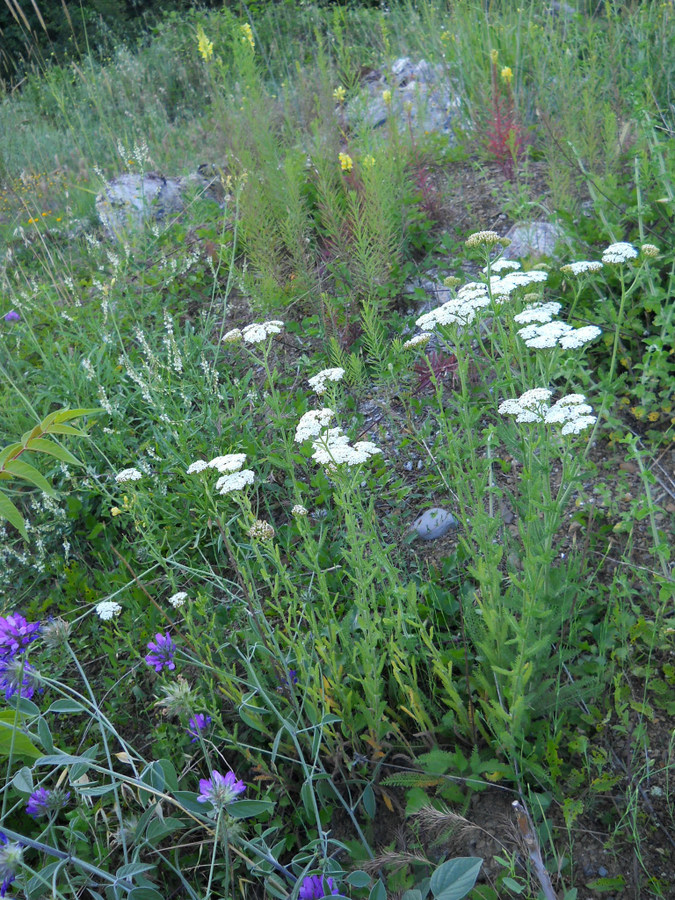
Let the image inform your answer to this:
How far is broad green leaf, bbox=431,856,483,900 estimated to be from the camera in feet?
3.52

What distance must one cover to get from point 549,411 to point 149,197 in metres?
4.62

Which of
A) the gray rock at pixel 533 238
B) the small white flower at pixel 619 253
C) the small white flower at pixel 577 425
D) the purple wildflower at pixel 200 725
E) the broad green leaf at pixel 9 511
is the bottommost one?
the purple wildflower at pixel 200 725

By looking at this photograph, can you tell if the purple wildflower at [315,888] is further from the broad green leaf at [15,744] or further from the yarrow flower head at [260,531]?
the yarrow flower head at [260,531]

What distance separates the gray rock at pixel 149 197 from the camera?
16.6 feet

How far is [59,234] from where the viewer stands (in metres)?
5.85

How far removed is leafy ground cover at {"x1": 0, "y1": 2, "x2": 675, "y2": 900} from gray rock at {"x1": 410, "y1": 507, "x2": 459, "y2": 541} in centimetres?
4

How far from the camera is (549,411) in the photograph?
5.40 ft

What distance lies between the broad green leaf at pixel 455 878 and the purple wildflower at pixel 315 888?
0.29 m

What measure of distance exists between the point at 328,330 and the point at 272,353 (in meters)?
0.38

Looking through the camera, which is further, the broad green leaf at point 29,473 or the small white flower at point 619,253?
the small white flower at point 619,253

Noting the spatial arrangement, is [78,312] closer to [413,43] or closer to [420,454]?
[420,454]

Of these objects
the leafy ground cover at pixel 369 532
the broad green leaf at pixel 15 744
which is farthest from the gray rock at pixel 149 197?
the broad green leaf at pixel 15 744

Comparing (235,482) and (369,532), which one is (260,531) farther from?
(369,532)

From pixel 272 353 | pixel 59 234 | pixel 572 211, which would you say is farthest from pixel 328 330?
pixel 59 234
